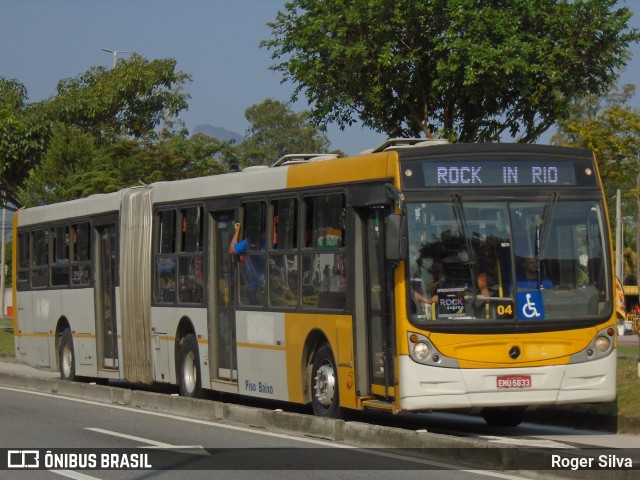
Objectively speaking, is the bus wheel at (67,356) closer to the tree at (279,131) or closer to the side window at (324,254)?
the side window at (324,254)

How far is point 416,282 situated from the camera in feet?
45.8

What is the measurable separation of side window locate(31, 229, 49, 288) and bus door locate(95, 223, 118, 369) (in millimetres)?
2540

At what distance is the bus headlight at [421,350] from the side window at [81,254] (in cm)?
1095

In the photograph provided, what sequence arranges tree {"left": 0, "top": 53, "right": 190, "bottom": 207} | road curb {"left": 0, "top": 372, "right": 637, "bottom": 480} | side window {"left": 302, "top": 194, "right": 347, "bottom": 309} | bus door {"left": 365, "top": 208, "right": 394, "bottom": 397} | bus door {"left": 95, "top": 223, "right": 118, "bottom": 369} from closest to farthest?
road curb {"left": 0, "top": 372, "right": 637, "bottom": 480}
bus door {"left": 365, "top": 208, "right": 394, "bottom": 397}
side window {"left": 302, "top": 194, "right": 347, "bottom": 309}
bus door {"left": 95, "top": 223, "right": 118, "bottom": 369}
tree {"left": 0, "top": 53, "right": 190, "bottom": 207}

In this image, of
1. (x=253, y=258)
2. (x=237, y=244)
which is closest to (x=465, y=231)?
(x=253, y=258)

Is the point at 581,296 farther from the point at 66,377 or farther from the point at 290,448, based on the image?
the point at 66,377

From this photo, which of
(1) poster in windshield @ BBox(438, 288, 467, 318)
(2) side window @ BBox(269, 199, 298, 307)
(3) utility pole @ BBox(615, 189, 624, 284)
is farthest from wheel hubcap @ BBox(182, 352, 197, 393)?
(3) utility pole @ BBox(615, 189, 624, 284)

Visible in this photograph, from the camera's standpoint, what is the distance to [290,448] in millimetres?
13641

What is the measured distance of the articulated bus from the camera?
1391cm

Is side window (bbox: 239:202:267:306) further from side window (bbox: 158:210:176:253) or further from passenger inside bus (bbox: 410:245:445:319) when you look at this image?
passenger inside bus (bbox: 410:245:445:319)

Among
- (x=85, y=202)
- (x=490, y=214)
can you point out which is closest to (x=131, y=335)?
(x=85, y=202)

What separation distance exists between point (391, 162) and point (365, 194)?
2.19ft

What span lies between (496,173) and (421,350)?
6.89 feet

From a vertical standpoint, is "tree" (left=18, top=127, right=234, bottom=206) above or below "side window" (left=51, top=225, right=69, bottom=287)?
above
